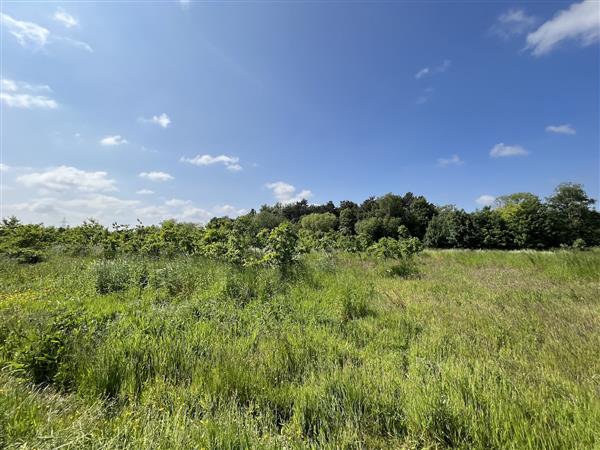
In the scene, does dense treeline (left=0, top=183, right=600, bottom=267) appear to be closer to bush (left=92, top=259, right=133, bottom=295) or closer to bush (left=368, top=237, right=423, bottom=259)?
bush (left=368, top=237, right=423, bottom=259)

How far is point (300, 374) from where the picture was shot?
322 cm

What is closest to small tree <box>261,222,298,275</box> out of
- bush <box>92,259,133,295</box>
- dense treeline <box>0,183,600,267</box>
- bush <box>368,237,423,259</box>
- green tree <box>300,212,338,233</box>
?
dense treeline <box>0,183,600,267</box>

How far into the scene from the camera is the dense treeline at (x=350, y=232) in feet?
39.7

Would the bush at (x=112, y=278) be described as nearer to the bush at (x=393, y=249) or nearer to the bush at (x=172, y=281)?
the bush at (x=172, y=281)

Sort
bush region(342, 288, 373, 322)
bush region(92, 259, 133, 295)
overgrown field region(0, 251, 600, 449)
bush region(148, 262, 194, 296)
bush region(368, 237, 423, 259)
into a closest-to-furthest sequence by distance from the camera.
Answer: overgrown field region(0, 251, 600, 449) → bush region(342, 288, 373, 322) → bush region(148, 262, 194, 296) → bush region(92, 259, 133, 295) → bush region(368, 237, 423, 259)

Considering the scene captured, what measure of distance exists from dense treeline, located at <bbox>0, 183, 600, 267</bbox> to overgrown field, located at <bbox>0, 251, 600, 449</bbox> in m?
4.63

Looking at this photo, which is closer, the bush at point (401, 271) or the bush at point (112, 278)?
the bush at point (112, 278)

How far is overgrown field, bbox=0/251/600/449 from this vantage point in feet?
6.89

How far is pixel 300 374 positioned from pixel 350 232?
154ft

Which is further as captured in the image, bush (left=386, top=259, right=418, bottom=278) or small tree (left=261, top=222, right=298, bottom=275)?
bush (left=386, top=259, right=418, bottom=278)

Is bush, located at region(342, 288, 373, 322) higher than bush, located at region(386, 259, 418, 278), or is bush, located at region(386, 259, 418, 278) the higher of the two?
bush, located at region(386, 259, 418, 278)

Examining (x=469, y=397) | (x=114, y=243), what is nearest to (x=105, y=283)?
(x=469, y=397)

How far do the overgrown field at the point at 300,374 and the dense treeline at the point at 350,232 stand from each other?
15.2 ft

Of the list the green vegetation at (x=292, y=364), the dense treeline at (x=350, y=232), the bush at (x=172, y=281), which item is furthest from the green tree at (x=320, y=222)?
the green vegetation at (x=292, y=364)
